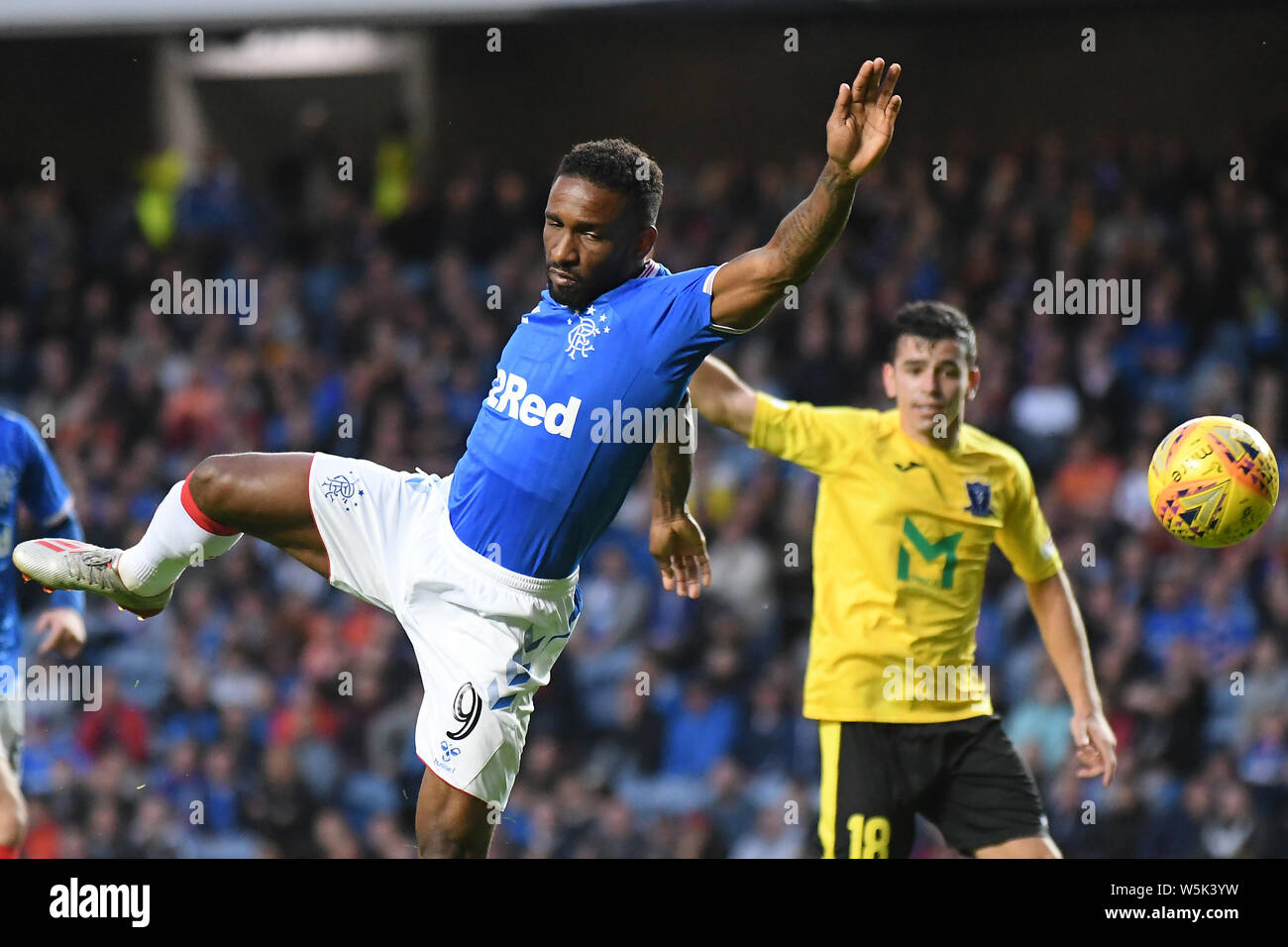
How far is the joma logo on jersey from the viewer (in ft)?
14.6

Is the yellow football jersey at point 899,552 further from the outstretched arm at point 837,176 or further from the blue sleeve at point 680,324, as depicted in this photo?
the outstretched arm at point 837,176

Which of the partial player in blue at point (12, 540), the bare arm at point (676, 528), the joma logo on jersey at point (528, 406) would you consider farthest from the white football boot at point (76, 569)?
the bare arm at point (676, 528)

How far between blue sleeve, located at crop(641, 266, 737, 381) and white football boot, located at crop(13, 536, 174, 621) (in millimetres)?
1764

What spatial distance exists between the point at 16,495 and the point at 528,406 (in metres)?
2.68

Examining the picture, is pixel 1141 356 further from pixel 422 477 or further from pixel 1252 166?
pixel 422 477

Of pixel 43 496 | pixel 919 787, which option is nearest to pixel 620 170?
pixel 919 787

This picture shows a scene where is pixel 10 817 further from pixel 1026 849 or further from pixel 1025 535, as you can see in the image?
pixel 1025 535

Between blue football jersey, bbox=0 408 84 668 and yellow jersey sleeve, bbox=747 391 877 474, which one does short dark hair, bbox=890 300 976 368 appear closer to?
yellow jersey sleeve, bbox=747 391 877 474

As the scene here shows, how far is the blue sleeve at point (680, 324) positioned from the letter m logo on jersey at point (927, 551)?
1627mm

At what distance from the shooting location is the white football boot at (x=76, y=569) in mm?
4719

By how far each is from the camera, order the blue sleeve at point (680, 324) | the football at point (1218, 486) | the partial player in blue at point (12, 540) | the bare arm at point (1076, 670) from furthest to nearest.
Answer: the partial player in blue at point (12, 540)
the bare arm at point (1076, 670)
the football at point (1218, 486)
the blue sleeve at point (680, 324)

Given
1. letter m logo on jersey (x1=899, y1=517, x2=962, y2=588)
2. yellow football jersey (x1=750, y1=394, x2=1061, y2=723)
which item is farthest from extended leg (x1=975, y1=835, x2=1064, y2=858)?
letter m logo on jersey (x1=899, y1=517, x2=962, y2=588)

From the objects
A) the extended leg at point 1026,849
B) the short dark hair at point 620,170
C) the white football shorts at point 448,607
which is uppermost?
the short dark hair at point 620,170

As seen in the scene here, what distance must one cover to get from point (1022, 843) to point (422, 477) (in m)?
2.50
